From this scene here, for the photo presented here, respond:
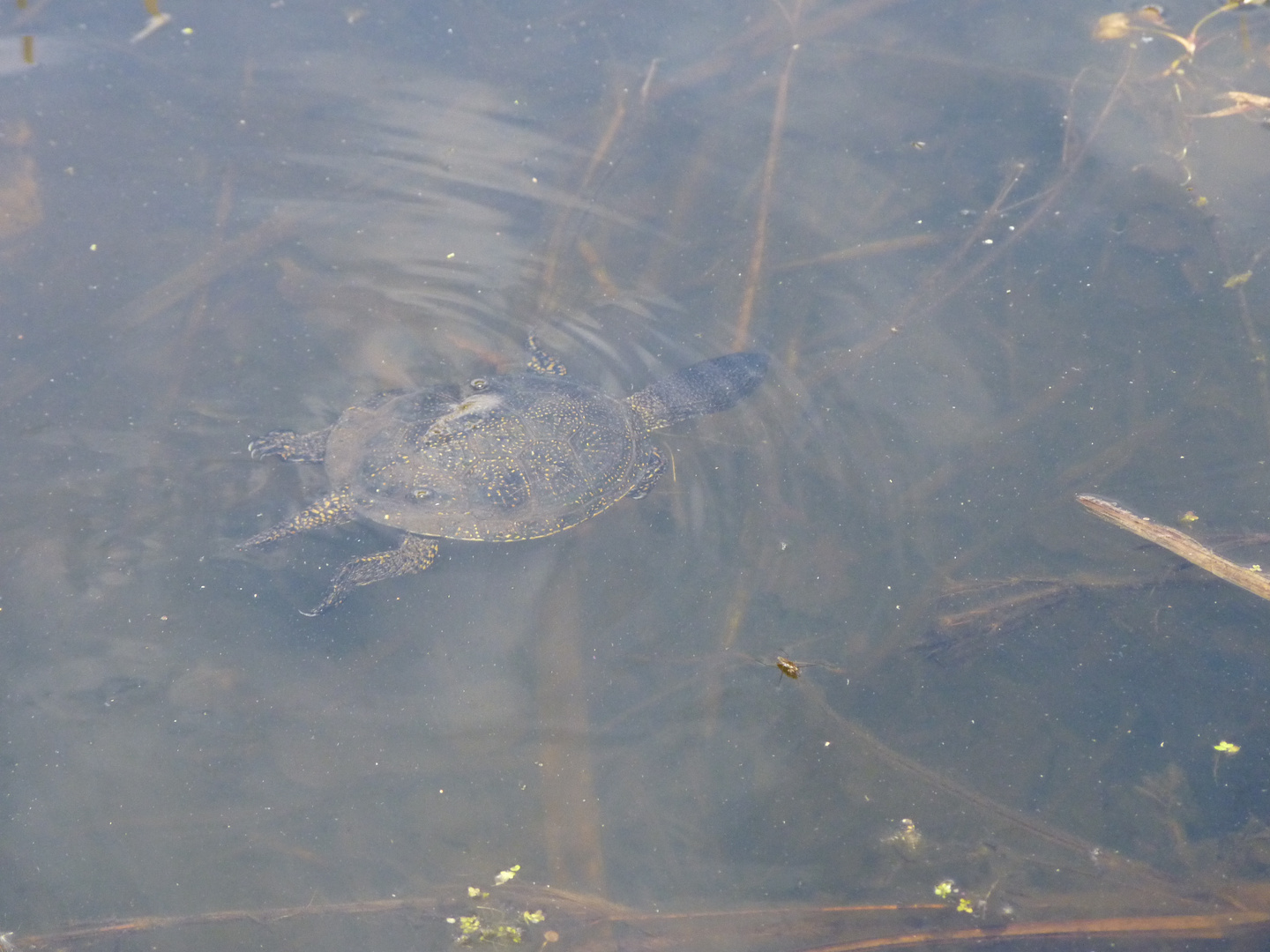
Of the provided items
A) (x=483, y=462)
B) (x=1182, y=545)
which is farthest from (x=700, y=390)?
(x=1182, y=545)

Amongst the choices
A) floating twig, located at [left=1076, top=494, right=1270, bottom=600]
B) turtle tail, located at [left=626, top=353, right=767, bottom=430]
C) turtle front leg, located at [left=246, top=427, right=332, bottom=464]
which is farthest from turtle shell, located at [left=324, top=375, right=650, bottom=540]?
floating twig, located at [left=1076, top=494, right=1270, bottom=600]

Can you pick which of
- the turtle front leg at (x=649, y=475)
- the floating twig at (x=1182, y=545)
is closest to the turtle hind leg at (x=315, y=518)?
the turtle front leg at (x=649, y=475)

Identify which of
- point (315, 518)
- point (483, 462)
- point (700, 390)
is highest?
point (700, 390)

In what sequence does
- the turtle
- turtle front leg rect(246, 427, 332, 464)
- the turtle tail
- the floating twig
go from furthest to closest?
1. the turtle tail
2. turtle front leg rect(246, 427, 332, 464)
3. the turtle
4. the floating twig

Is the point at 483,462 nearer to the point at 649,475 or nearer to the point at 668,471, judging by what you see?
the point at 649,475

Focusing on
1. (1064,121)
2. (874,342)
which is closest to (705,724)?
(874,342)

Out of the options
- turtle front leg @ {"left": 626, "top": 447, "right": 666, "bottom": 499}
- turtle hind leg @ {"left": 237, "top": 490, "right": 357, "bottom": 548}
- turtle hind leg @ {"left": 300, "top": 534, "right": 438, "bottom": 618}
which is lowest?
turtle hind leg @ {"left": 300, "top": 534, "right": 438, "bottom": 618}

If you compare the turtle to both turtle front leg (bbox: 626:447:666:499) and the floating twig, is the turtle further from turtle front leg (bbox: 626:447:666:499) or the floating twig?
the floating twig
